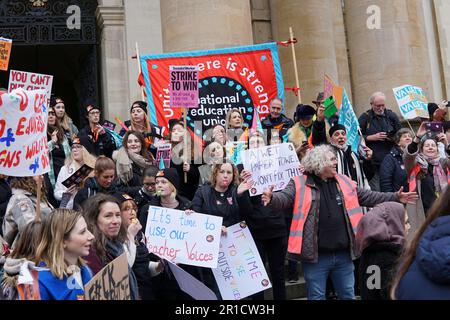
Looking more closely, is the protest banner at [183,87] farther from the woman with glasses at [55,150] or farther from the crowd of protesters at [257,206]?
the woman with glasses at [55,150]

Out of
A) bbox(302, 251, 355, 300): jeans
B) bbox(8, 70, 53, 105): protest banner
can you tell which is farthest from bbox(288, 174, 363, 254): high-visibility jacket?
bbox(8, 70, 53, 105): protest banner

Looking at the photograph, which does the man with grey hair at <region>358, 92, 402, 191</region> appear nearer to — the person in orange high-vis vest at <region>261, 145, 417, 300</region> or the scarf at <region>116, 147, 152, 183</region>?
the person in orange high-vis vest at <region>261, 145, 417, 300</region>

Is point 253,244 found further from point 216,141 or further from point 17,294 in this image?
point 17,294

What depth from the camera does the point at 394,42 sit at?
14.0 metres

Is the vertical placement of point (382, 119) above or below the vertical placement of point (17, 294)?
above

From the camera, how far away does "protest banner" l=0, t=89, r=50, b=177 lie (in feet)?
19.7

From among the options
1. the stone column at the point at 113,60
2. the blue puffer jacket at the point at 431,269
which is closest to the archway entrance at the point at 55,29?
the stone column at the point at 113,60

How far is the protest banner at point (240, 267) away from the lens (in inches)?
289

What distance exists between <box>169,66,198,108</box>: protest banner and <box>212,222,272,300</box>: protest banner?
7.56 ft

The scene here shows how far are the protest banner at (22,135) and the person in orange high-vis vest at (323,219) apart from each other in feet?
6.86

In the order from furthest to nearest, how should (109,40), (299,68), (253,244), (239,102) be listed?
(299,68)
(109,40)
(239,102)
(253,244)

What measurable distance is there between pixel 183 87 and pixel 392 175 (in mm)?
2787

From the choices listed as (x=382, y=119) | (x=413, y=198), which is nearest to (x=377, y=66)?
(x=382, y=119)
